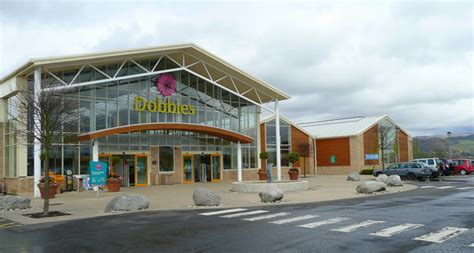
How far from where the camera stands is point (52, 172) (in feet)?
83.0

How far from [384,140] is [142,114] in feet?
82.9

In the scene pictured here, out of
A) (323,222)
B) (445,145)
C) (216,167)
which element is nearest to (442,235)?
(323,222)

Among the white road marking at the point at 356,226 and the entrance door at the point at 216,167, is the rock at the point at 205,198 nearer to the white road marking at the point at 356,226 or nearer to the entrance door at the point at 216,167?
the white road marking at the point at 356,226

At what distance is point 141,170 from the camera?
30.2 meters

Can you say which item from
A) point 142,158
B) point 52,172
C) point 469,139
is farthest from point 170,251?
point 469,139

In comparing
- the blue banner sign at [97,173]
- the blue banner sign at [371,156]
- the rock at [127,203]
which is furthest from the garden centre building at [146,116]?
the blue banner sign at [371,156]

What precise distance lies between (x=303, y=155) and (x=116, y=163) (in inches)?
846

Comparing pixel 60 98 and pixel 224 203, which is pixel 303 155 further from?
pixel 60 98

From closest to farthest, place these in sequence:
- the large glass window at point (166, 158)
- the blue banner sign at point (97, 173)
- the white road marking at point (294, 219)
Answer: the white road marking at point (294, 219), the blue banner sign at point (97, 173), the large glass window at point (166, 158)

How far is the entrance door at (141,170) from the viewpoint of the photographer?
2991 cm

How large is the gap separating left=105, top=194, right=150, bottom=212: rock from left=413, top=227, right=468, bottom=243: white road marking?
9832 mm

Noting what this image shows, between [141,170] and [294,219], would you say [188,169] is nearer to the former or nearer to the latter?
[141,170]

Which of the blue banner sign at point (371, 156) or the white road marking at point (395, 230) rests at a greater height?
the blue banner sign at point (371, 156)

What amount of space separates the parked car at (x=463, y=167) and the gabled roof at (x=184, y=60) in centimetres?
2003
